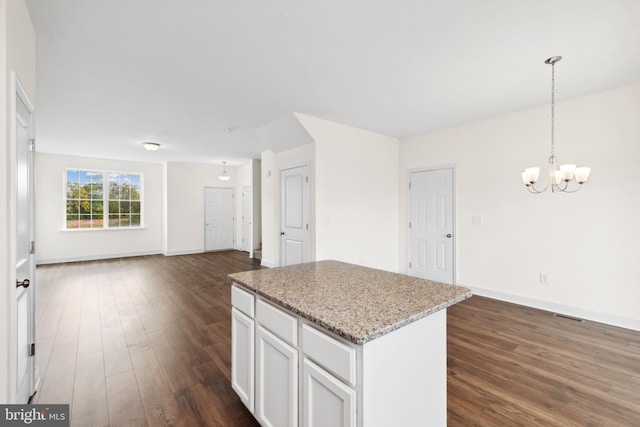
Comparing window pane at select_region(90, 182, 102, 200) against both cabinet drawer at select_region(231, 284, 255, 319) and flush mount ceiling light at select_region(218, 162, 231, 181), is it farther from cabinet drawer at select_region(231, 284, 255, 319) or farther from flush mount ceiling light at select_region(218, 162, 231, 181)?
cabinet drawer at select_region(231, 284, 255, 319)

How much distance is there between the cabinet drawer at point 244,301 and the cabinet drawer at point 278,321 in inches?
2.7

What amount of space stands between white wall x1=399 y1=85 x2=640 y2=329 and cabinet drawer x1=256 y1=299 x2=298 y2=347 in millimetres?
3888

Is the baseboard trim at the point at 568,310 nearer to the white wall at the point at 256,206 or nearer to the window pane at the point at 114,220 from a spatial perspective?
the white wall at the point at 256,206

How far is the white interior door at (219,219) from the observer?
8508mm

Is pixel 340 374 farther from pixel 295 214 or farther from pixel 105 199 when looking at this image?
pixel 105 199

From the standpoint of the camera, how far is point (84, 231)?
7.01m

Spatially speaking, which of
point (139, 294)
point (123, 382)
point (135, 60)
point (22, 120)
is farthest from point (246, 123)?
point (123, 382)

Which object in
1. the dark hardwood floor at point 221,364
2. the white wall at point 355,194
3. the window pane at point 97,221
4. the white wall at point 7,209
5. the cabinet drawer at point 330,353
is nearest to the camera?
the cabinet drawer at point 330,353

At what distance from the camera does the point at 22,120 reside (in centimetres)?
173

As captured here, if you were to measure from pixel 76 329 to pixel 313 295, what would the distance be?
129 inches

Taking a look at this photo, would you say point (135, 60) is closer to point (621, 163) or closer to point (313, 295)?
point (313, 295)

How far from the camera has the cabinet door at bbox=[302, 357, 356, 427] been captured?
1100mm

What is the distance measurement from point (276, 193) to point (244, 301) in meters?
3.61

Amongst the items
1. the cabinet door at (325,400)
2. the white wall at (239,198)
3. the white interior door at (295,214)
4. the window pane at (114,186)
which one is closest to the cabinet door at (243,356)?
the cabinet door at (325,400)
